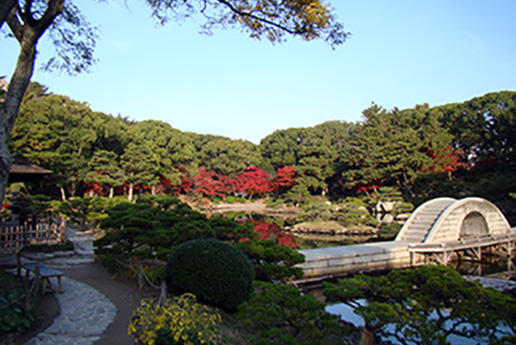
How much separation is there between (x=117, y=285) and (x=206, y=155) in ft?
116

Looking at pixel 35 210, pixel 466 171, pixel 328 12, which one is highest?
pixel 328 12

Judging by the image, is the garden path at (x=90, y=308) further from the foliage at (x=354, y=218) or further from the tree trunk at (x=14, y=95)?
the foliage at (x=354, y=218)

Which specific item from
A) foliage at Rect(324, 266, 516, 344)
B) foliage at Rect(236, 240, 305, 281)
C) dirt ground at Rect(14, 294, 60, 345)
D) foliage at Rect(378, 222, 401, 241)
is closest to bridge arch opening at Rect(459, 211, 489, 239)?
foliage at Rect(378, 222, 401, 241)

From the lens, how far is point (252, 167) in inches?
1518

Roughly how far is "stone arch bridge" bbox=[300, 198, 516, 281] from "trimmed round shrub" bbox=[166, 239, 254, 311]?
16.7ft

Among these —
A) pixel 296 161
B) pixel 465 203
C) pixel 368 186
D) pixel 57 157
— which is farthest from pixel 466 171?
pixel 57 157

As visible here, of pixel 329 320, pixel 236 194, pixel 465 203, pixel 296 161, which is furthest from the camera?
pixel 296 161

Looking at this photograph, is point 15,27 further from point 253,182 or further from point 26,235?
point 253,182

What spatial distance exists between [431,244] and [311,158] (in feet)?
66.9

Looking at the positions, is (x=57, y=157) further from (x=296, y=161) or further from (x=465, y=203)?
(x=296, y=161)

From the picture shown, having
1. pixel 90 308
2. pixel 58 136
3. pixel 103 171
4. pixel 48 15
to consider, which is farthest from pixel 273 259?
pixel 58 136

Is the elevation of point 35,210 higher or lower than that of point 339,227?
higher

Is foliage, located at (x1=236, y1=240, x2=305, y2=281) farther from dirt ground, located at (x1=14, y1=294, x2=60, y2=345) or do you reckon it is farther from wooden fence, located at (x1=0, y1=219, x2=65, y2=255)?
wooden fence, located at (x1=0, y1=219, x2=65, y2=255)

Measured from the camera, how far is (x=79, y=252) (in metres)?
10.8
